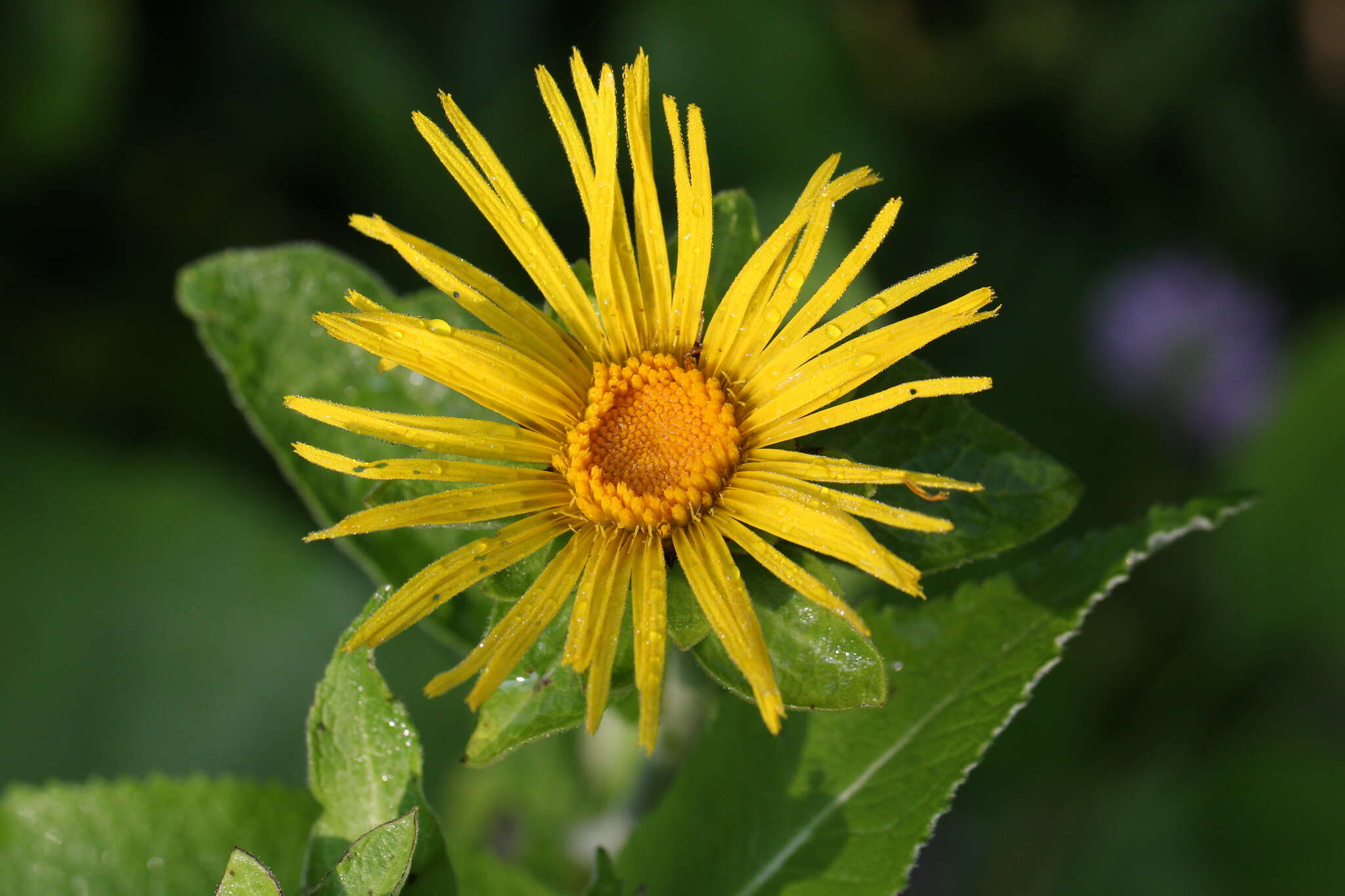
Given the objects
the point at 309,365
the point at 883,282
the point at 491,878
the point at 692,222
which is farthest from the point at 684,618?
the point at 883,282

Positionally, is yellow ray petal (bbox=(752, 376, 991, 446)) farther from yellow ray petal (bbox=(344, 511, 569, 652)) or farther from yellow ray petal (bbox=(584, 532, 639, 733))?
yellow ray petal (bbox=(344, 511, 569, 652))

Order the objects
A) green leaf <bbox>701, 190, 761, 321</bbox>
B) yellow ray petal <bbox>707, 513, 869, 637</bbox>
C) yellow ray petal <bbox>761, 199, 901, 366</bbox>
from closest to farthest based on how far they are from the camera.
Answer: yellow ray petal <bbox>707, 513, 869, 637</bbox> → yellow ray petal <bbox>761, 199, 901, 366</bbox> → green leaf <bbox>701, 190, 761, 321</bbox>

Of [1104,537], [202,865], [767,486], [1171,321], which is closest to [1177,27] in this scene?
[1171,321]

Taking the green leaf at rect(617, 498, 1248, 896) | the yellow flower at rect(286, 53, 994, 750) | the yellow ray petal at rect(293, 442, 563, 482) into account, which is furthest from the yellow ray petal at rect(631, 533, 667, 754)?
the green leaf at rect(617, 498, 1248, 896)

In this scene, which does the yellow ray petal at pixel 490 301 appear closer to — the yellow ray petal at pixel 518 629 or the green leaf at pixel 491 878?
the yellow ray petal at pixel 518 629

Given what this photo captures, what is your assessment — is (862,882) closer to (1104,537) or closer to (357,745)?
(1104,537)

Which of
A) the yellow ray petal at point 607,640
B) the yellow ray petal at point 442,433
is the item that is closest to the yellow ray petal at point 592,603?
the yellow ray petal at point 607,640
